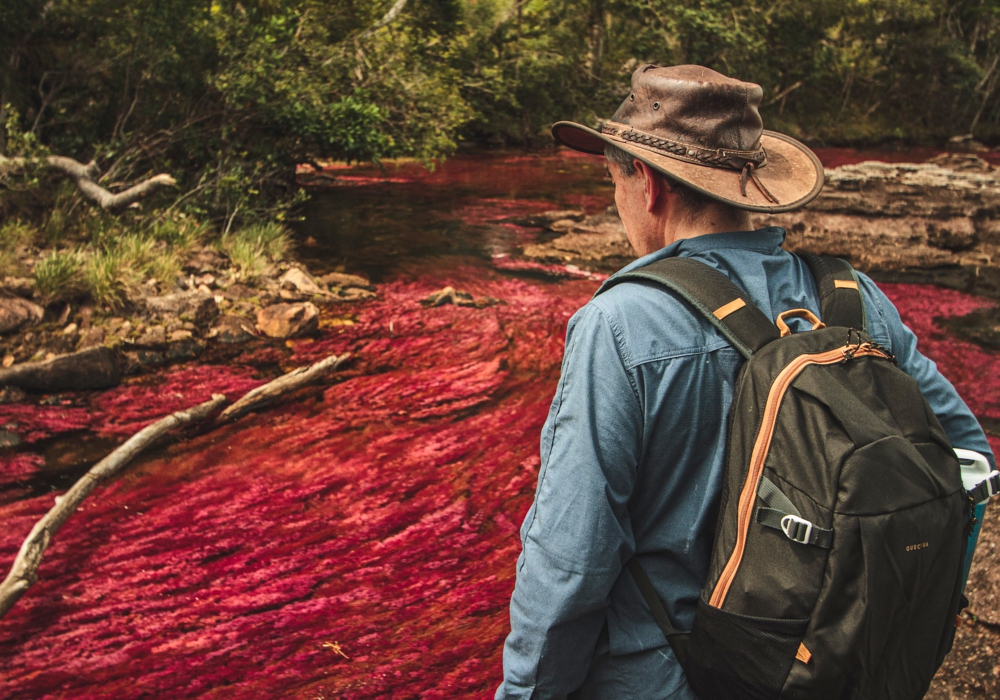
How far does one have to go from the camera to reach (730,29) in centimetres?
2041

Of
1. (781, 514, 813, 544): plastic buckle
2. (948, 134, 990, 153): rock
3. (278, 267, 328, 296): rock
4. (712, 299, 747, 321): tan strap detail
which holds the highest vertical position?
(948, 134, 990, 153): rock

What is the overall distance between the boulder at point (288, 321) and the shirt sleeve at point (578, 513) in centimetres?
599

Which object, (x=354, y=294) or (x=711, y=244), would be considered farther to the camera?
(x=354, y=294)

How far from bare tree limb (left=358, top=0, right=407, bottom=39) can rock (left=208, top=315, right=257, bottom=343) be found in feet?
17.0

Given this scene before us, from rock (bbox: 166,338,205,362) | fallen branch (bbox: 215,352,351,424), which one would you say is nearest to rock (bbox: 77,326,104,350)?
rock (bbox: 166,338,205,362)

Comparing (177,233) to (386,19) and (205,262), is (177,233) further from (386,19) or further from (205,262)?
(386,19)

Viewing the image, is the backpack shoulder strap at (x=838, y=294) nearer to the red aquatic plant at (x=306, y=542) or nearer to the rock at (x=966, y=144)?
the red aquatic plant at (x=306, y=542)

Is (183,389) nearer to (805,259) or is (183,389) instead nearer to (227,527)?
(227,527)

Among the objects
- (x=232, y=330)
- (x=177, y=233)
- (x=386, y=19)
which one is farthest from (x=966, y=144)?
(x=232, y=330)

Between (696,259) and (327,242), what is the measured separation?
9736mm

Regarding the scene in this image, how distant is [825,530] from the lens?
1.12 metres

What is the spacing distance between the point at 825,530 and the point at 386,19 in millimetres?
11376

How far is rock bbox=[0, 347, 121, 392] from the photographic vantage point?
5.54 m

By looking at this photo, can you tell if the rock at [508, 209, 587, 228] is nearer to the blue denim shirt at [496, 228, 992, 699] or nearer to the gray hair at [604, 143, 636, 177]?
the gray hair at [604, 143, 636, 177]
